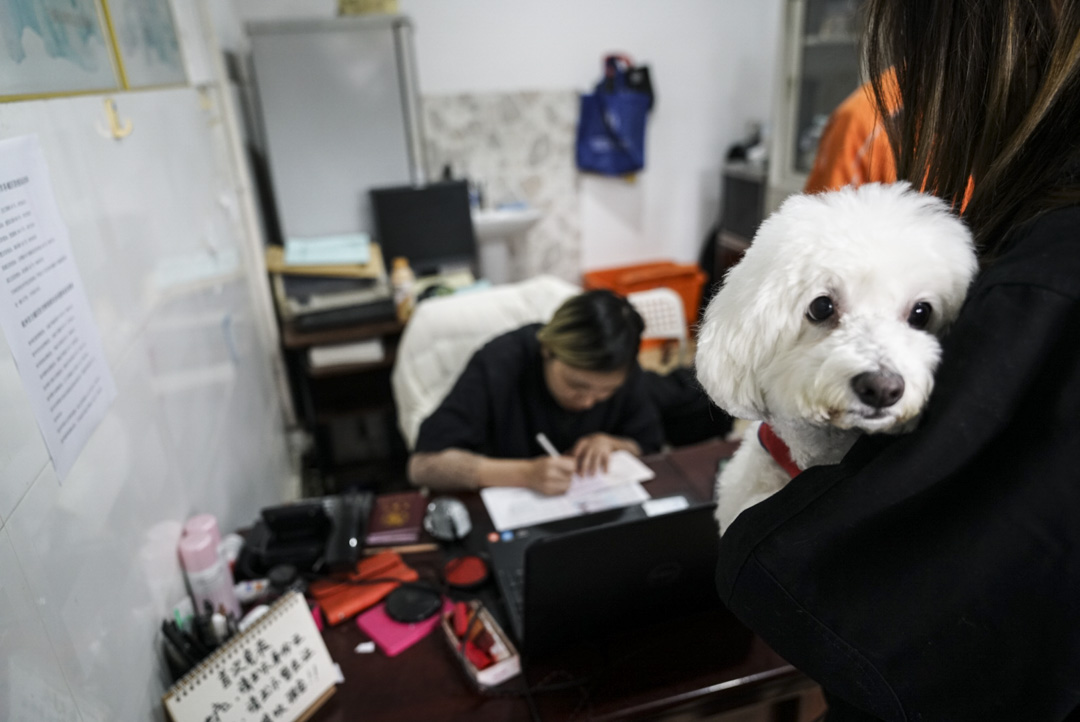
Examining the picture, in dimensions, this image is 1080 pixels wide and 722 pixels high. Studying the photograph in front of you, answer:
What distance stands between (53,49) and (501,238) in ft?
9.30

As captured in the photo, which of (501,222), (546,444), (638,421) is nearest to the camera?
(546,444)

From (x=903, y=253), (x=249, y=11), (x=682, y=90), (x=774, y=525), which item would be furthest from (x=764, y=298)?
(x=682, y=90)

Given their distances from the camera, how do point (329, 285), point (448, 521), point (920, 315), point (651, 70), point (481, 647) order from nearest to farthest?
point (920, 315) < point (481, 647) < point (448, 521) < point (329, 285) < point (651, 70)

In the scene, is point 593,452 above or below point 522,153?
below

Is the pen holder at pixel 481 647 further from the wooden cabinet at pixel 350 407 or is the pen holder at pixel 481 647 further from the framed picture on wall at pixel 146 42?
the wooden cabinet at pixel 350 407

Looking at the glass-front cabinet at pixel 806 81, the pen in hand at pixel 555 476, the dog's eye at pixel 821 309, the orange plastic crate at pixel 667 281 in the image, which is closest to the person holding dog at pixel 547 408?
the pen in hand at pixel 555 476

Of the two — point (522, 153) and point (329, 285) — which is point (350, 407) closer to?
point (329, 285)

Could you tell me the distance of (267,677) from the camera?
0.85 metres

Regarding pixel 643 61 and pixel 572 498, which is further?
pixel 643 61

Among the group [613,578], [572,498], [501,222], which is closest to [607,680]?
[613,578]

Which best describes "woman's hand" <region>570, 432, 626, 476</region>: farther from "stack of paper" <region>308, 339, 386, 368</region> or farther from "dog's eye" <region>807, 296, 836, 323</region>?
"stack of paper" <region>308, 339, 386, 368</region>

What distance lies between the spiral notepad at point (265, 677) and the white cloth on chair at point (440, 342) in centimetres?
101

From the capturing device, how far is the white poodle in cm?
48

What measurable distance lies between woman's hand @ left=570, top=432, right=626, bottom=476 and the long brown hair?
3.25ft
